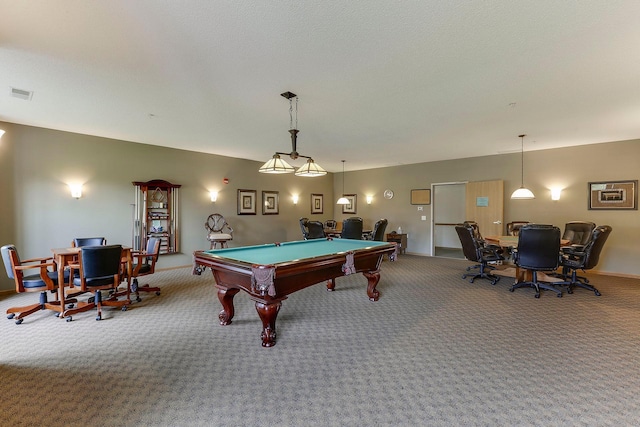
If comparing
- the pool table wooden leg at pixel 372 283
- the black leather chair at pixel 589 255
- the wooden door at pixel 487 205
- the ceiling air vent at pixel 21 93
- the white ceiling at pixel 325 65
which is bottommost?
the pool table wooden leg at pixel 372 283

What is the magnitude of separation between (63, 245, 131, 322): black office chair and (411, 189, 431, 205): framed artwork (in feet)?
24.3

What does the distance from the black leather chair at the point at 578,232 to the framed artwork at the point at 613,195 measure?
759 millimetres

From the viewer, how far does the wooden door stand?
7151 millimetres

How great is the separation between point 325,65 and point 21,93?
367cm

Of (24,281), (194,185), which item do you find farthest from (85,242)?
(194,185)

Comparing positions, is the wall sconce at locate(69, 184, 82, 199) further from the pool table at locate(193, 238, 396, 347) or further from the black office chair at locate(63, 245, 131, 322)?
the pool table at locate(193, 238, 396, 347)

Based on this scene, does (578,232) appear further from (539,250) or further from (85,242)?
(85,242)

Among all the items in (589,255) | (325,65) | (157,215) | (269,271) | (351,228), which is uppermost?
(325,65)

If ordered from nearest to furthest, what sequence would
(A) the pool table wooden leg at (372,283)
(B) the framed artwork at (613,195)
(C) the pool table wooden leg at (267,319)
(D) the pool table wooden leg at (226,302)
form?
(C) the pool table wooden leg at (267,319) < (D) the pool table wooden leg at (226,302) < (A) the pool table wooden leg at (372,283) < (B) the framed artwork at (613,195)

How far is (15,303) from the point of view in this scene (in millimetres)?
4242

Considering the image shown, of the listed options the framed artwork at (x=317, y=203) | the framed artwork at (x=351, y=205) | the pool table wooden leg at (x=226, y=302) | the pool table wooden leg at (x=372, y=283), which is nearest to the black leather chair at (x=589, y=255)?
the pool table wooden leg at (x=372, y=283)

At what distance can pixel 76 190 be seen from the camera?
5406mm

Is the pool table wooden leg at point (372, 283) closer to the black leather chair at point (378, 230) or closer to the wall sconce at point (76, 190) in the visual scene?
the black leather chair at point (378, 230)

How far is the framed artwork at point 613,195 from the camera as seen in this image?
579 cm
